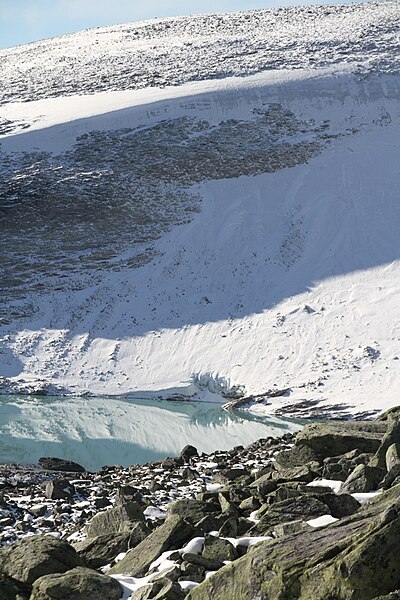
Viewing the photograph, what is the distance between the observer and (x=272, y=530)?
984 cm

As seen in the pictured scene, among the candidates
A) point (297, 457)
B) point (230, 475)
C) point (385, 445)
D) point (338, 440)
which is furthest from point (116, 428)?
point (385, 445)

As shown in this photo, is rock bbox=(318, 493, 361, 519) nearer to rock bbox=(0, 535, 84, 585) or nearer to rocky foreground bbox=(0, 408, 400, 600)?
rocky foreground bbox=(0, 408, 400, 600)

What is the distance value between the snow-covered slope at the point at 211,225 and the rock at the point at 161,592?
78.9ft

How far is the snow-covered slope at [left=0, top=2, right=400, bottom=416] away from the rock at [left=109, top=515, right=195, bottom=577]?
22.3 metres

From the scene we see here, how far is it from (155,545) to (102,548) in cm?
129

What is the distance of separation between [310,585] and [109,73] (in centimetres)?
6718

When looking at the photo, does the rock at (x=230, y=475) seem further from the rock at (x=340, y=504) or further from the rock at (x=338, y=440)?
the rock at (x=340, y=504)

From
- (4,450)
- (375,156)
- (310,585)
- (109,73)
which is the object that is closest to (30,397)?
(4,450)

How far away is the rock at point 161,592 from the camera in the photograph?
7969 mm

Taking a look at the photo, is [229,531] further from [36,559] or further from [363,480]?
[36,559]

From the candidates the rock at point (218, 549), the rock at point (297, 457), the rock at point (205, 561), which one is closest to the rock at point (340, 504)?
the rock at point (218, 549)

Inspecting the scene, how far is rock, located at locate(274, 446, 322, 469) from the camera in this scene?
14.4 m

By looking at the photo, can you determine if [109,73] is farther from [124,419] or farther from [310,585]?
[310,585]

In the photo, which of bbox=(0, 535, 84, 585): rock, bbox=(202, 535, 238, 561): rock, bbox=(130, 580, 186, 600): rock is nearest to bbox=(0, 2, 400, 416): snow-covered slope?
bbox=(202, 535, 238, 561): rock
